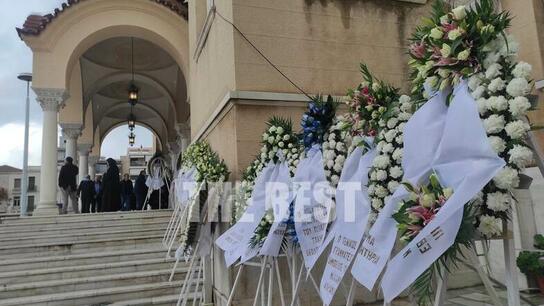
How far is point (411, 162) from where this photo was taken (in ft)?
8.29

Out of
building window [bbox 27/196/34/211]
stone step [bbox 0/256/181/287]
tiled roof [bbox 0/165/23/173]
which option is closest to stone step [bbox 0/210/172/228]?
stone step [bbox 0/256/181/287]

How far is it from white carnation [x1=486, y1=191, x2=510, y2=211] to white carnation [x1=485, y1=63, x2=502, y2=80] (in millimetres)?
624

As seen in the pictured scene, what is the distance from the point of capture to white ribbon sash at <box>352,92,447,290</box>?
2449mm

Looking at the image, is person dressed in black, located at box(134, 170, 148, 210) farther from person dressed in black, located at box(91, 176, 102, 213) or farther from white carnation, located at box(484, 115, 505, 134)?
white carnation, located at box(484, 115, 505, 134)

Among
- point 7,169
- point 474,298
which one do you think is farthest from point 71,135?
Result: point 7,169

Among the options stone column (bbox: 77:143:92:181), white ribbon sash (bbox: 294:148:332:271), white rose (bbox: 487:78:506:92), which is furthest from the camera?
stone column (bbox: 77:143:92:181)

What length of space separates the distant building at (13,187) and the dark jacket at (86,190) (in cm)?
4908

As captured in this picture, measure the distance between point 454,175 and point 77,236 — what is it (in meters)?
8.33

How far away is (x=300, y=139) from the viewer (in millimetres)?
4566

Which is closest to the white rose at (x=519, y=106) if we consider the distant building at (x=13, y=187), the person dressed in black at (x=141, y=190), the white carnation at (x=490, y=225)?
the white carnation at (x=490, y=225)

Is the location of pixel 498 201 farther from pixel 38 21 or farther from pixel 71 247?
pixel 38 21

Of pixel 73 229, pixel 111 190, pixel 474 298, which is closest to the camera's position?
pixel 474 298

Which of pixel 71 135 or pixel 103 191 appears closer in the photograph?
pixel 103 191

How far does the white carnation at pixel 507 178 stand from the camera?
2.12 metres
